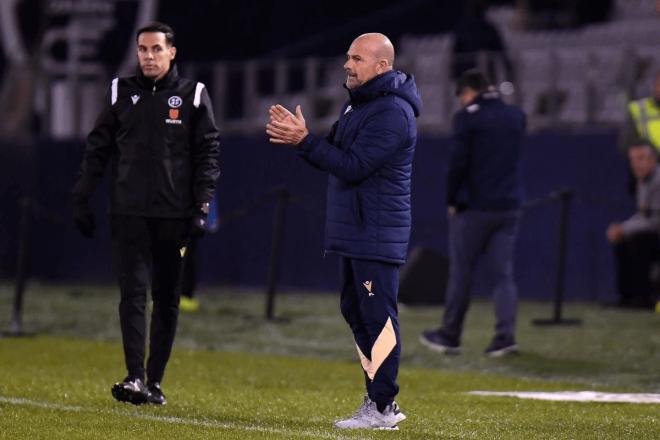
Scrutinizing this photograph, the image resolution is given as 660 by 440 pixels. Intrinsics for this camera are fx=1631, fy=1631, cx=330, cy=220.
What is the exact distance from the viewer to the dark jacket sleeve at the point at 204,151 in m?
8.74

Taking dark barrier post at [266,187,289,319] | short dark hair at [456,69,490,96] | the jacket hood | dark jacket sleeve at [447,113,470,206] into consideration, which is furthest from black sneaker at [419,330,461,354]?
the jacket hood

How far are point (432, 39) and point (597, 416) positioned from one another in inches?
508

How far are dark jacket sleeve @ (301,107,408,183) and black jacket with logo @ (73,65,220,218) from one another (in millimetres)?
1254

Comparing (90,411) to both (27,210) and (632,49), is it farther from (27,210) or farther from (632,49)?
(632,49)

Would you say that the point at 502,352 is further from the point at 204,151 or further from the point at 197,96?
the point at 197,96

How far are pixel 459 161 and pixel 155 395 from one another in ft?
13.2

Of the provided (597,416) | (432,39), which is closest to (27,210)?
(597,416)

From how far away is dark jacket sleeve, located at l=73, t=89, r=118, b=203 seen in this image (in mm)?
8773

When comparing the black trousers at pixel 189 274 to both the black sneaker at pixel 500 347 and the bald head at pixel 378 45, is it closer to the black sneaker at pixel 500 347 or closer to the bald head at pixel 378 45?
the black sneaker at pixel 500 347

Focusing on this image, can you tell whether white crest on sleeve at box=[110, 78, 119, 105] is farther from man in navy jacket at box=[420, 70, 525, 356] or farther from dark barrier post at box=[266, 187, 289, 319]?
dark barrier post at box=[266, 187, 289, 319]

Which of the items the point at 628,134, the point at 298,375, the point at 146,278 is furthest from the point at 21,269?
the point at 628,134

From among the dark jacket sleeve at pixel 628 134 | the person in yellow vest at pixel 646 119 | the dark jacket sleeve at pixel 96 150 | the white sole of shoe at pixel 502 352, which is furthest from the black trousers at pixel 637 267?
the dark jacket sleeve at pixel 96 150

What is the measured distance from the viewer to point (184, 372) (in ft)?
36.2

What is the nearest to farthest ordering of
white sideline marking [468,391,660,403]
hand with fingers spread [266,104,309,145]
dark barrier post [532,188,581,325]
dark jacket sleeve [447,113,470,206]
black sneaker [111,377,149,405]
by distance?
hand with fingers spread [266,104,309,145] < black sneaker [111,377,149,405] < white sideline marking [468,391,660,403] < dark jacket sleeve [447,113,470,206] < dark barrier post [532,188,581,325]
